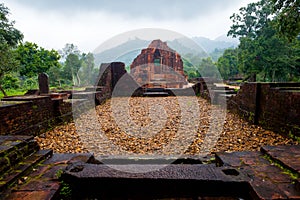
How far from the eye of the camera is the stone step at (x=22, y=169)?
70.8 inches

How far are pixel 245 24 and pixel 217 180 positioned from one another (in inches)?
1112

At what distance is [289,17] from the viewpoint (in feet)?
21.1

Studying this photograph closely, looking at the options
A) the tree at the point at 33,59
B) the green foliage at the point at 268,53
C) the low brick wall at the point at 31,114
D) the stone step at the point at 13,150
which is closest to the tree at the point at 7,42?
the tree at the point at 33,59

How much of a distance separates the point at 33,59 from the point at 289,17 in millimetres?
29042

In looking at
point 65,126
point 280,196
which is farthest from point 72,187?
point 65,126

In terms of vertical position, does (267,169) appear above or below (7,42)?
below

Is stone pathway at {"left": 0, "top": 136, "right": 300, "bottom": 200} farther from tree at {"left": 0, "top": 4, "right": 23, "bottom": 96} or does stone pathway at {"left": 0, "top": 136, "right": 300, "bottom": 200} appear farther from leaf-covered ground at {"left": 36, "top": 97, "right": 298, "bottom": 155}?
tree at {"left": 0, "top": 4, "right": 23, "bottom": 96}

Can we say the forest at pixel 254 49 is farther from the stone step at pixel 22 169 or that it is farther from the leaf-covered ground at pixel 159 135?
the stone step at pixel 22 169

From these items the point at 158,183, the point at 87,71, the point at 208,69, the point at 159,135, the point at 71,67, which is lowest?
the point at 159,135

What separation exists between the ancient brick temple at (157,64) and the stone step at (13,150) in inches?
854

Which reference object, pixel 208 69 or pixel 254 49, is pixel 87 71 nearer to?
pixel 208 69

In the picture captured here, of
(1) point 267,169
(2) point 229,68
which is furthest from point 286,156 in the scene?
(2) point 229,68

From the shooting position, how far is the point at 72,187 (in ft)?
6.40

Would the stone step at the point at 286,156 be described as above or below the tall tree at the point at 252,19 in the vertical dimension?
below
